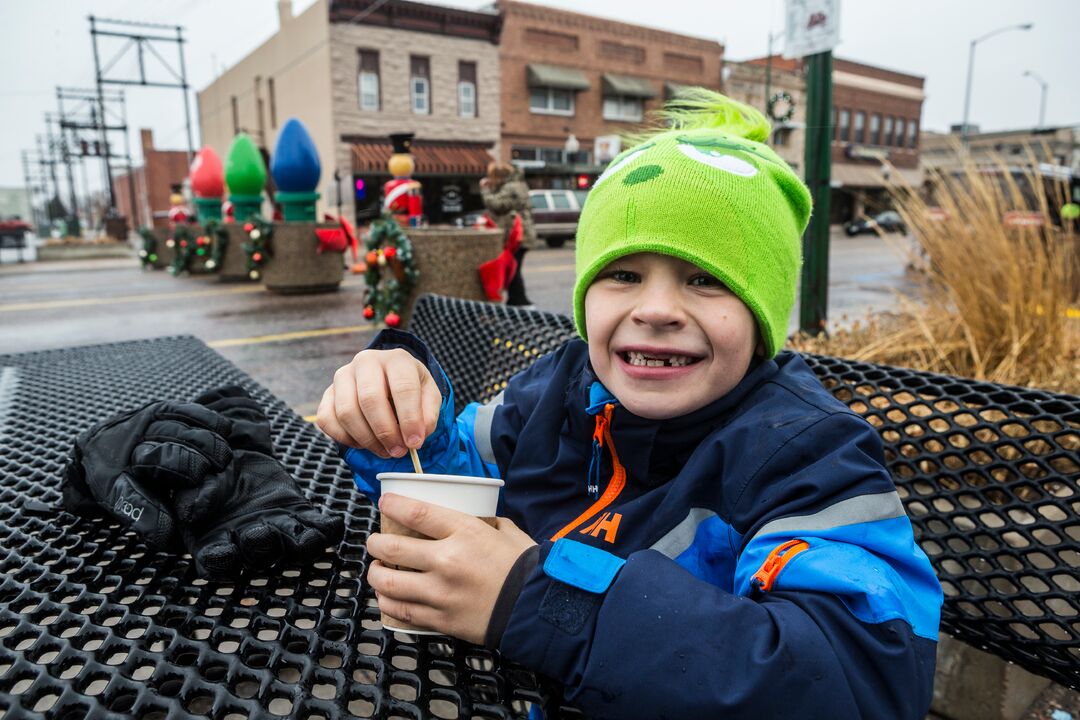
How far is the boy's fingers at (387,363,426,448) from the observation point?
1132mm

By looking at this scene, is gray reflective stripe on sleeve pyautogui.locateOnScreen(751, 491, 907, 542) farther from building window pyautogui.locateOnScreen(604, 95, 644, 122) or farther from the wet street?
building window pyautogui.locateOnScreen(604, 95, 644, 122)

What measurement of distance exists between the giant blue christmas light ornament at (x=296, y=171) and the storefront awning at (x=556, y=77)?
65.1 feet

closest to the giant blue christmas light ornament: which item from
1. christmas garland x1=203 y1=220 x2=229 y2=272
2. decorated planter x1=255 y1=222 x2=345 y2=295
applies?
decorated planter x1=255 y1=222 x2=345 y2=295

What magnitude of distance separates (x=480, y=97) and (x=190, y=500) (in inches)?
1153

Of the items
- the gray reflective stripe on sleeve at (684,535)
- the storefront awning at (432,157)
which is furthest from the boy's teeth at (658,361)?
the storefront awning at (432,157)

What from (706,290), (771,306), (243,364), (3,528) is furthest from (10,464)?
(243,364)

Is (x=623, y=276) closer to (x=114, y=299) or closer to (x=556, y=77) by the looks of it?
(x=114, y=299)

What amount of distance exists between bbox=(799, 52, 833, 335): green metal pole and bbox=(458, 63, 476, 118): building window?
82.9 ft

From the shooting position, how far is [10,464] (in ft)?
5.23

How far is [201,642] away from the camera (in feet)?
3.04

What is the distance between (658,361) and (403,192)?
706 centimetres

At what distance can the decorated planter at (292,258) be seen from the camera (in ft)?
35.2

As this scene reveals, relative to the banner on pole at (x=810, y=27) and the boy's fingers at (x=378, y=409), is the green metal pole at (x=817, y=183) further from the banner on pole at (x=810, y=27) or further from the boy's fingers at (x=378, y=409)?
the boy's fingers at (x=378, y=409)

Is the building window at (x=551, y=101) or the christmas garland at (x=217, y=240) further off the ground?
the building window at (x=551, y=101)
